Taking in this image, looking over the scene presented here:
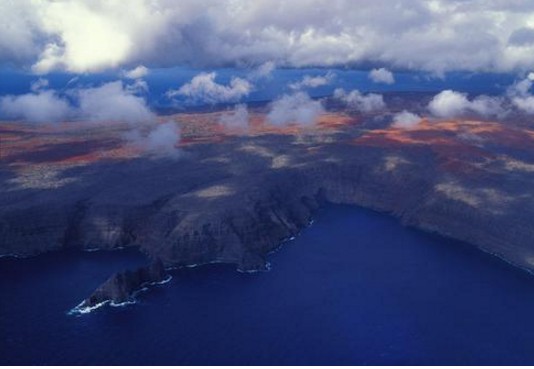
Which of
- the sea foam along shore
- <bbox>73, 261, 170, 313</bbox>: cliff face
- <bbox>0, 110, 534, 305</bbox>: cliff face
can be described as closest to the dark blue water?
the sea foam along shore

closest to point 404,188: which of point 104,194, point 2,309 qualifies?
point 104,194

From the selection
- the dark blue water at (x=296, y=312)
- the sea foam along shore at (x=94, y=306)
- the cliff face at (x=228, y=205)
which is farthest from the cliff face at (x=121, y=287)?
the dark blue water at (x=296, y=312)

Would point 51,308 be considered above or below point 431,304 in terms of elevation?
above

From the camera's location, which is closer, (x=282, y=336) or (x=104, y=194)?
(x=282, y=336)

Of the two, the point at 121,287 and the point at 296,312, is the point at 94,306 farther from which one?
the point at 296,312

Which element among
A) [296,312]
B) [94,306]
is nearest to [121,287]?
[94,306]

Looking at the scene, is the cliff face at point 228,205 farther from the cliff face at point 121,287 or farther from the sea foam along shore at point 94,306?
the sea foam along shore at point 94,306

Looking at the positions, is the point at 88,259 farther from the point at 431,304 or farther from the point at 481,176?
the point at 481,176

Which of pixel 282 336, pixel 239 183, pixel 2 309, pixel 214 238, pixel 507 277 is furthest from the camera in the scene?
pixel 239 183
